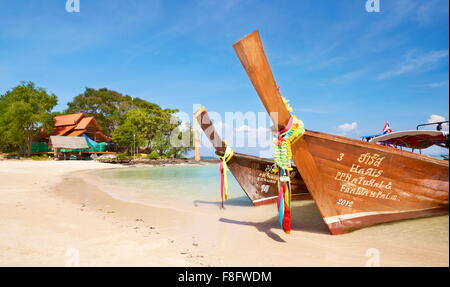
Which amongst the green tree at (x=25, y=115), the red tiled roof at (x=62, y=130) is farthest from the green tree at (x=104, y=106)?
the green tree at (x=25, y=115)

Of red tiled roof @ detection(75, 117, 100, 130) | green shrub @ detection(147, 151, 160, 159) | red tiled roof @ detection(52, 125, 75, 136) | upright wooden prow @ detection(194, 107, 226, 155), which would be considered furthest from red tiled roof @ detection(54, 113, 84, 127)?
upright wooden prow @ detection(194, 107, 226, 155)

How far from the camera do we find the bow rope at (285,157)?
14.1 ft

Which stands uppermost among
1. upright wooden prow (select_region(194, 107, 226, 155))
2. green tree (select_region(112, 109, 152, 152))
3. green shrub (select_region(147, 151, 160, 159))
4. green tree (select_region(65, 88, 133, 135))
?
green tree (select_region(65, 88, 133, 135))

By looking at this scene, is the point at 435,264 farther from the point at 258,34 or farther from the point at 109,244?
the point at 109,244

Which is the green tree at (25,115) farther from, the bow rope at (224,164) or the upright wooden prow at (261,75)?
the upright wooden prow at (261,75)

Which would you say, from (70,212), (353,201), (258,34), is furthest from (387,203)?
(70,212)

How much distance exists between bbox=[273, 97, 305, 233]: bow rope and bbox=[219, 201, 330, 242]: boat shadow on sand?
25.8 inches

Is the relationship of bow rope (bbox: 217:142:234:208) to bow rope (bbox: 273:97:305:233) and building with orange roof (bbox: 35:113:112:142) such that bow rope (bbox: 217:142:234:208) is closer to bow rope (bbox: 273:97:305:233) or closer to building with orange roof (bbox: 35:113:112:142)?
bow rope (bbox: 273:97:305:233)

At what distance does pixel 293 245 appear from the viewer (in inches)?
172

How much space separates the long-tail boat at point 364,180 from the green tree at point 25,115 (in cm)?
4368

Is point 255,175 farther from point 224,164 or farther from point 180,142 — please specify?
point 180,142

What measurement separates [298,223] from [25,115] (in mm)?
43020

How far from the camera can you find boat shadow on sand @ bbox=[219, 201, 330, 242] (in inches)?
210

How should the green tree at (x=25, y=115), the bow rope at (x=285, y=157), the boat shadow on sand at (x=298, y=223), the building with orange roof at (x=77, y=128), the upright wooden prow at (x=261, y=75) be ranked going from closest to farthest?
1. the upright wooden prow at (x=261, y=75)
2. the bow rope at (x=285, y=157)
3. the boat shadow on sand at (x=298, y=223)
4. the green tree at (x=25, y=115)
5. the building with orange roof at (x=77, y=128)
